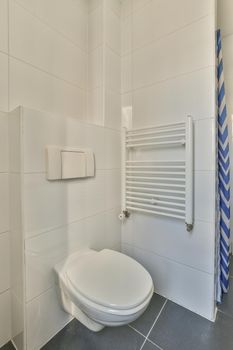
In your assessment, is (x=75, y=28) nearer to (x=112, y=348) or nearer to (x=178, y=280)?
(x=178, y=280)

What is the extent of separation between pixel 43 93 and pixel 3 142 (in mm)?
421

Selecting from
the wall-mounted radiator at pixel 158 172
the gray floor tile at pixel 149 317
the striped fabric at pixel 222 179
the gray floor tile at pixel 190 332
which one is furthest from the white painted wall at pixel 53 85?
the striped fabric at pixel 222 179

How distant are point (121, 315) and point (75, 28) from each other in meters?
1.84

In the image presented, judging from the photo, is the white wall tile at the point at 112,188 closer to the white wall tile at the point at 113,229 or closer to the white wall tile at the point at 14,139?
the white wall tile at the point at 113,229

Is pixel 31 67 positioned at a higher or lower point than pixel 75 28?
lower

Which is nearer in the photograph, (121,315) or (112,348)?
(121,315)

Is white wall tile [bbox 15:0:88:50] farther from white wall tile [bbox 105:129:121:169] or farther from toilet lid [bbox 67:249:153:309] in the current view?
toilet lid [bbox 67:249:153:309]

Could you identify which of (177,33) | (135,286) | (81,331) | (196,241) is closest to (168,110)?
(177,33)

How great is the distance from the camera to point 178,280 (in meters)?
1.28

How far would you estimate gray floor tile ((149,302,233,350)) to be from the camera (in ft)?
3.27

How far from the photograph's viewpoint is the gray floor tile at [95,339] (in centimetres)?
99

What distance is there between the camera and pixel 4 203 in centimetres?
98

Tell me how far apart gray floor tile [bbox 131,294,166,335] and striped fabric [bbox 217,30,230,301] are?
1.36 ft

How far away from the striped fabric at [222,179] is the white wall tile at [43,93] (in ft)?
3.26
